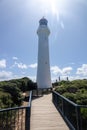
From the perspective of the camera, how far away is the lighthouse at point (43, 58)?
27.9m

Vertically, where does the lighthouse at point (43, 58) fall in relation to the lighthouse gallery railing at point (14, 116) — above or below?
above

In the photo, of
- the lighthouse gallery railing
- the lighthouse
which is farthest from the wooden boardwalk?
the lighthouse

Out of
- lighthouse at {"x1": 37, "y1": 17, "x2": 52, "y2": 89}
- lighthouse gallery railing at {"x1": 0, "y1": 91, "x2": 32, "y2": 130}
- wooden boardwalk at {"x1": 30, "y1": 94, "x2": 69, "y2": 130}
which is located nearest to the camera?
lighthouse gallery railing at {"x1": 0, "y1": 91, "x2": 32, "y2": 130}

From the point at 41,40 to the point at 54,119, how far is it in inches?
786

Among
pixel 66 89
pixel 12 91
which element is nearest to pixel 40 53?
pixel 66 89

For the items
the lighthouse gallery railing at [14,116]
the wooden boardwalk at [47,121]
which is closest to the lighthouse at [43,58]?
the wooden boardwalk at [47,121]

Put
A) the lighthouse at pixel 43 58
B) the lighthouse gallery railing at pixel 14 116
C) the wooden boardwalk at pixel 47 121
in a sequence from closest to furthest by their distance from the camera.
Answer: the lighthouse gallery railing at pixel 14 116 < the wooden boardwalk at pixel 47 121 < the lighthouse at pixel 43 58

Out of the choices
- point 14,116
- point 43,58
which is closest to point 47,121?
point 14,116

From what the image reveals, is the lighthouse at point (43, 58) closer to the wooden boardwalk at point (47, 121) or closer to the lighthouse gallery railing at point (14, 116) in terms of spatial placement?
the wooden boardwalk at point (47, 121)

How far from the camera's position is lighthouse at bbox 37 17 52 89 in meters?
27.9

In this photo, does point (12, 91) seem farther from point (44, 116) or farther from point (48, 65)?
point (48, 65)

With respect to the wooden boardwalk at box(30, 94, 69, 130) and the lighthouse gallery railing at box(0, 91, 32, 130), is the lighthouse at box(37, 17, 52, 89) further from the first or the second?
the lighthouse gallery railing at box(0, 91, 32, 130)

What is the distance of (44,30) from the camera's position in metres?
28.8

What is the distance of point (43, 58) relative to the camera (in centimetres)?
2845
